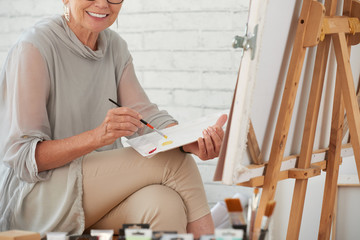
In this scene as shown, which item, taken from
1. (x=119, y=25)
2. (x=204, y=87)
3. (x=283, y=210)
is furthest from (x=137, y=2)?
(x=283, y=210)

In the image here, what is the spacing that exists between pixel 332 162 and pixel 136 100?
0.70 m

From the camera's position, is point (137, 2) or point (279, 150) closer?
point (279, 150)

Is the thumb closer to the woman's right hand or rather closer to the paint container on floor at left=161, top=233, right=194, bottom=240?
the woman's right hand

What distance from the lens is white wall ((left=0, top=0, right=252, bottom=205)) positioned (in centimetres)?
257

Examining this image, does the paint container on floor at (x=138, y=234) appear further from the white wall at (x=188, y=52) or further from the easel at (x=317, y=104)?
the white wall at (x=188, y=52)

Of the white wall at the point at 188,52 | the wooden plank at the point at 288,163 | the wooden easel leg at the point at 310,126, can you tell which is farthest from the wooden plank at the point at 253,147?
the white wall at the point at 188,52

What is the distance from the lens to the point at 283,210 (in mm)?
2215

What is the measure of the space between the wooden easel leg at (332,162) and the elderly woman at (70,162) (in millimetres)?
318

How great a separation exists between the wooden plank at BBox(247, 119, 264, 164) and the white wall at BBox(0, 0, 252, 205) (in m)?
1.22

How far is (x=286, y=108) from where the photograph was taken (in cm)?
138

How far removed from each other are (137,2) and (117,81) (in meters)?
0.75

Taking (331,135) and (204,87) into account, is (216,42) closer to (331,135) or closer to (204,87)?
(204,87)

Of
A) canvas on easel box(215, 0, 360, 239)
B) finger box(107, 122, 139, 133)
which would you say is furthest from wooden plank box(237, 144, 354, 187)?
finger box(107, 122, 139, 133)

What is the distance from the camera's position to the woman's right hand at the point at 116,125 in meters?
1.62
